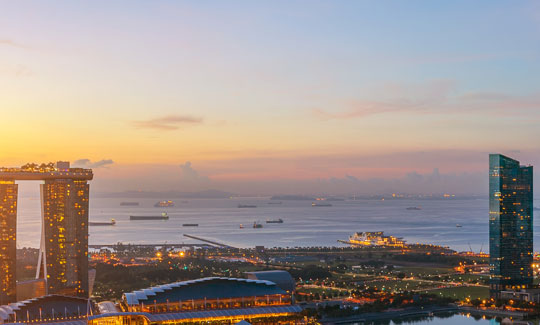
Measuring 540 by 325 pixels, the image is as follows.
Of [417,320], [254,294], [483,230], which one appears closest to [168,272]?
[254,294]

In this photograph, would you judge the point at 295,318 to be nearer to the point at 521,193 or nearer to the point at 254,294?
the point at 254,294

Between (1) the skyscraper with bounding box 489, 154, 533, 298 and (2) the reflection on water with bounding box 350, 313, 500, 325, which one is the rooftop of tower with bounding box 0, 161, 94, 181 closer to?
(2) the reflection on water with bounding box 350, 313, 500, 325

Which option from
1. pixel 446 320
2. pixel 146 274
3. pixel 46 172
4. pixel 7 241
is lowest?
pixel 446 320

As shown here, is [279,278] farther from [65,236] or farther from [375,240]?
[375,240]

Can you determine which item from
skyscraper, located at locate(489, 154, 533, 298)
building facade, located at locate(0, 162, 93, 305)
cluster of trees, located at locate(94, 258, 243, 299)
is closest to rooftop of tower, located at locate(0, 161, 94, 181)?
building facade, located at locate(0, 162, 93, 305)

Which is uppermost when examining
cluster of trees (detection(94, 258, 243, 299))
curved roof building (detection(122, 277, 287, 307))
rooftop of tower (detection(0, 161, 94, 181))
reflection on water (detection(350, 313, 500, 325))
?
rooftop of tower (detection(0, 161, 94, 181))

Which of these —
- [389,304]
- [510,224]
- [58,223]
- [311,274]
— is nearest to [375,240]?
[311,274]
